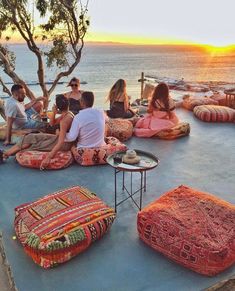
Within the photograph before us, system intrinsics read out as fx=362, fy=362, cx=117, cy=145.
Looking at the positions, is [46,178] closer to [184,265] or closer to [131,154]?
[131,154]

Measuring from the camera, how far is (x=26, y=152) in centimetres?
470

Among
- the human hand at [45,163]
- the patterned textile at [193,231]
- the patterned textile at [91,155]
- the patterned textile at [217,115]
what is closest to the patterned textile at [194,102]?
the patterned textile at [217,115]

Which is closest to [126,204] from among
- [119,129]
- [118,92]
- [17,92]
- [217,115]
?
[119,129]

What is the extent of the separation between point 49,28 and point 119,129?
20.8 feet

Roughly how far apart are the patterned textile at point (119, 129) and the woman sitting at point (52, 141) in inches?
46.6

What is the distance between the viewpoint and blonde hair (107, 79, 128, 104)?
249 inches

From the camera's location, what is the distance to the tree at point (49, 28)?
10008 millimetres

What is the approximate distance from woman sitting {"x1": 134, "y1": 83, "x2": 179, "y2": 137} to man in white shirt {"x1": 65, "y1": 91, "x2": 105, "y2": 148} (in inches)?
59.1

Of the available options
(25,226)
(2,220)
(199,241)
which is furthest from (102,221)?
(2,220)

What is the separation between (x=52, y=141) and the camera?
479 cm

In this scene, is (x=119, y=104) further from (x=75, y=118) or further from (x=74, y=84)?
(x=75, y=118)

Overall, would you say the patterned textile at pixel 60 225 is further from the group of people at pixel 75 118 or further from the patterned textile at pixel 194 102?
the patterned textile at pixel 194 102

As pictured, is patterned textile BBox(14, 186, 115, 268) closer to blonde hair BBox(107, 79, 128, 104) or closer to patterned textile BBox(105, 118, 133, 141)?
patterned textile BBox(105, 118, 133, 141)

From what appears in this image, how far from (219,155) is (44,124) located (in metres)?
2.68
